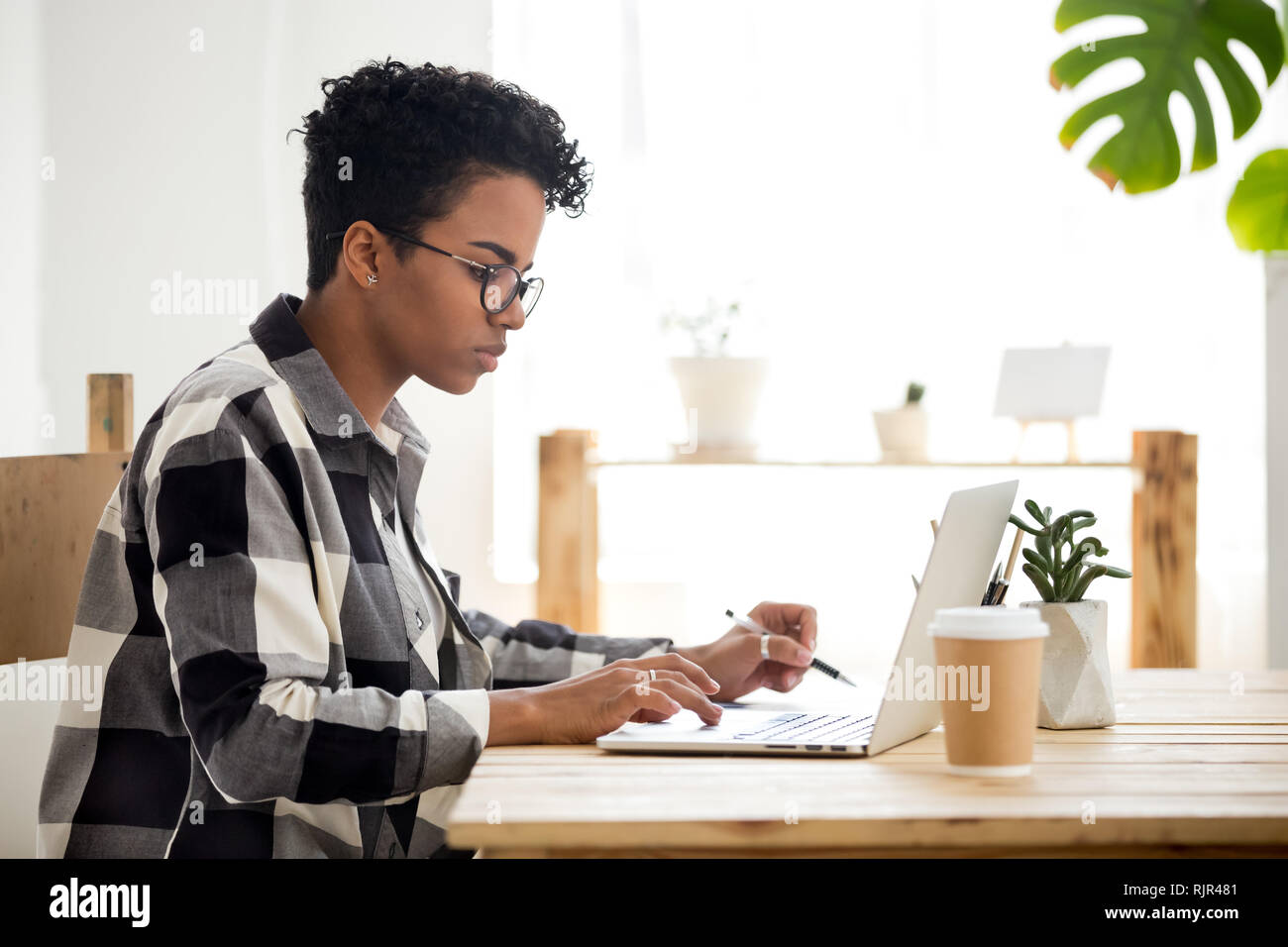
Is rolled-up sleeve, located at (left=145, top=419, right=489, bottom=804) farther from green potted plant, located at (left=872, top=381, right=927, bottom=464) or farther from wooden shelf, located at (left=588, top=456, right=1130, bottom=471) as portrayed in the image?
green potted plant, located at (left=872, top=381, right=927, bottom=464)

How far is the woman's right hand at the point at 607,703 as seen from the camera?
42.2 inches

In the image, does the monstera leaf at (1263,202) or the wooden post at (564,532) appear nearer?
the monstera leaf at (1263,202)

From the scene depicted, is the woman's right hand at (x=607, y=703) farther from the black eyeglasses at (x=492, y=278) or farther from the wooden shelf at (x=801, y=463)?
the wooden shelf at (x=801, y=463)

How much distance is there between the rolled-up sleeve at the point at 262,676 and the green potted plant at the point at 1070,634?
523 millimetres

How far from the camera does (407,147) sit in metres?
1.34

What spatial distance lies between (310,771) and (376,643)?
225 millimetres

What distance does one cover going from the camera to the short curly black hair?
4.42ft

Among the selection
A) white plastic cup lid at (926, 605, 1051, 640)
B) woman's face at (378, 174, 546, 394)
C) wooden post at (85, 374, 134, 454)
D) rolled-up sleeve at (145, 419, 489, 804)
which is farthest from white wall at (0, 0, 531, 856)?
white plastic cup lid at (926, 605, 1051, 640)

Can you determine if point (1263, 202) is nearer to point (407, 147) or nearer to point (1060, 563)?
point (1060, 563)

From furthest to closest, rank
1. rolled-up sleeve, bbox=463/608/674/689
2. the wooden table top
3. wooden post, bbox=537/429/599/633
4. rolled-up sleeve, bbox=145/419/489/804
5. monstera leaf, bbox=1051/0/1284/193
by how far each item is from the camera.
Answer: wooden post, bbox=537/429/599/633 < monstera leaf, bbox=1051/0/1284/193 < rolled-up sleeve, bbox=463/608/674/689 < rolled-up sleeve, bbox=145/419/489/804 < the wooden table top

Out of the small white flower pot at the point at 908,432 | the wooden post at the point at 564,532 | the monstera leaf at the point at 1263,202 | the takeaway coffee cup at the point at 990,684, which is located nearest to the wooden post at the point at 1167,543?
the small white flower pot at the point at 908,432

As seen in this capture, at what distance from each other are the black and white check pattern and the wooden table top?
14 centimetres

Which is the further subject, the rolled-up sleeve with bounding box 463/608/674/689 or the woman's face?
the rolled-up sleeve with bounding box 463/608/674/689
